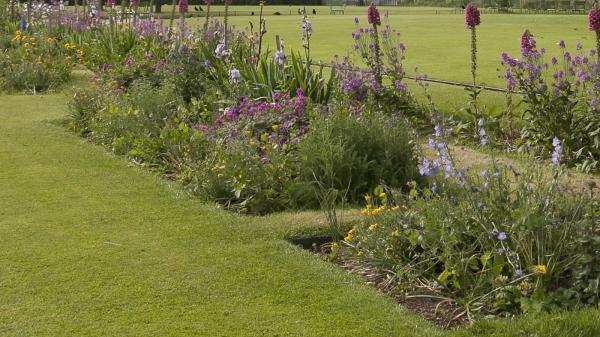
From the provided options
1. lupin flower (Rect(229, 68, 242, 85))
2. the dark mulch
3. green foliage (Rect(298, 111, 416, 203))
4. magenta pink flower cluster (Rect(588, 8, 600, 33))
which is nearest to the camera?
the dark mulch

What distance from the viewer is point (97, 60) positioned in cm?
1650

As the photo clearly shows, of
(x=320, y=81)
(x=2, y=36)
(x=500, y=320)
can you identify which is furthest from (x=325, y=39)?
(x=500, y=320)

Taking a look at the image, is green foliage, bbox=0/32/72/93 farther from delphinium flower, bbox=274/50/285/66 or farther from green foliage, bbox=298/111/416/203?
green foliage, bbox=298/111/416/203

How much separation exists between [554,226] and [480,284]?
59 centimetres

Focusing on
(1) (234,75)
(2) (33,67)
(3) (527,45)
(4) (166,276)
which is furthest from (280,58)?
(2) (33,67)

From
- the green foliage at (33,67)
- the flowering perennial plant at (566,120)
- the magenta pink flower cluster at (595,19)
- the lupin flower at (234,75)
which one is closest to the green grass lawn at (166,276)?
the lupin flower at (234,75)

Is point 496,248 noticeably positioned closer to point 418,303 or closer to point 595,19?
point 418,303

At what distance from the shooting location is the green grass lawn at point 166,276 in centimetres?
507

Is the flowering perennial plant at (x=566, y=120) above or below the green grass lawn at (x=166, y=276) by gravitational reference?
above

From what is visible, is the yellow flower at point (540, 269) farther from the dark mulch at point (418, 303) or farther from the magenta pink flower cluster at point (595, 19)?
the magenta pink flower cluster at point (595, 19)

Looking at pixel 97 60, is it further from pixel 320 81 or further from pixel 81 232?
pixel 81 232

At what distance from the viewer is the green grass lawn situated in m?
5.07

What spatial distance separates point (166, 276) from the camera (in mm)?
5930

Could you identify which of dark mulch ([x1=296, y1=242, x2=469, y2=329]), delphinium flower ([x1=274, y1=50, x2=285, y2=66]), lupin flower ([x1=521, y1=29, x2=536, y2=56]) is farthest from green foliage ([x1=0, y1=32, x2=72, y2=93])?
dark mulch ([x1=296, y1=242, x2=469, y2=329])
